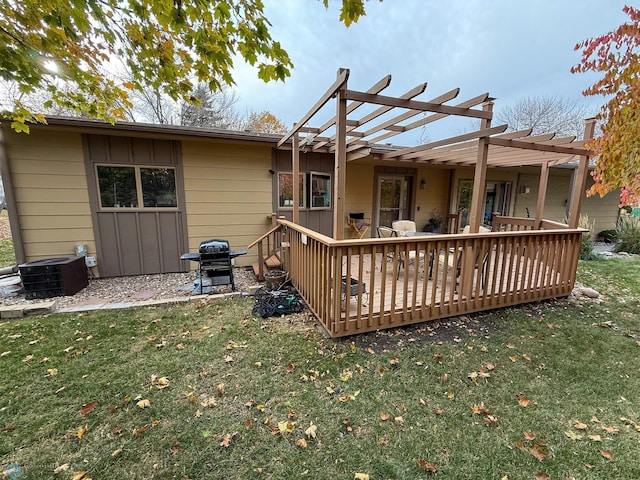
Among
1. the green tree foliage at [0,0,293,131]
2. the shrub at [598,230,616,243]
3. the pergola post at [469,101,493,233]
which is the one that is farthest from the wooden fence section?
the shrub at [598,230,616,243]

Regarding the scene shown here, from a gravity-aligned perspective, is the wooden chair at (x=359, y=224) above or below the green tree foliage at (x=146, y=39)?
below

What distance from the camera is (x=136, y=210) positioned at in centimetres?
510

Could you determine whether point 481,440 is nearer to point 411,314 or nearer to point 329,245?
point 411,314

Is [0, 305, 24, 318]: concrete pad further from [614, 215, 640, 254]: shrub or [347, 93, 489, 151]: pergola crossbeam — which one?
[614, 215, 640, 254]: shrub

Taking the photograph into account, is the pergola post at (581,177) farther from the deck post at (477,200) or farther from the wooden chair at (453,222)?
the wooden chair at (453,222)

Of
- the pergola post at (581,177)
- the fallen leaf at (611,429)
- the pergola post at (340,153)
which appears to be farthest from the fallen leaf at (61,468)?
the pergola post at (581,177)

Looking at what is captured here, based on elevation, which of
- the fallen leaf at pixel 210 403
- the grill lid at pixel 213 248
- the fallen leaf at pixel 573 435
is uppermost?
the grill lid at pixel 213 248

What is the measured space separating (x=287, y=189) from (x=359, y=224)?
2.28 m

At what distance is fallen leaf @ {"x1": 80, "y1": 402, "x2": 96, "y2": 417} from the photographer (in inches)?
78.4

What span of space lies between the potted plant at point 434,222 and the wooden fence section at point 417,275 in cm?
414

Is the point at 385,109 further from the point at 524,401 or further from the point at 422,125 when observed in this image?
the point at 524,401

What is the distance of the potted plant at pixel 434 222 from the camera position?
8.30 m

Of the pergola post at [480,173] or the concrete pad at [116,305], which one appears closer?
the pergola post at [480,173]

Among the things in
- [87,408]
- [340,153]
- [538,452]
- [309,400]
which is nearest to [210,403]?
[309,400]
